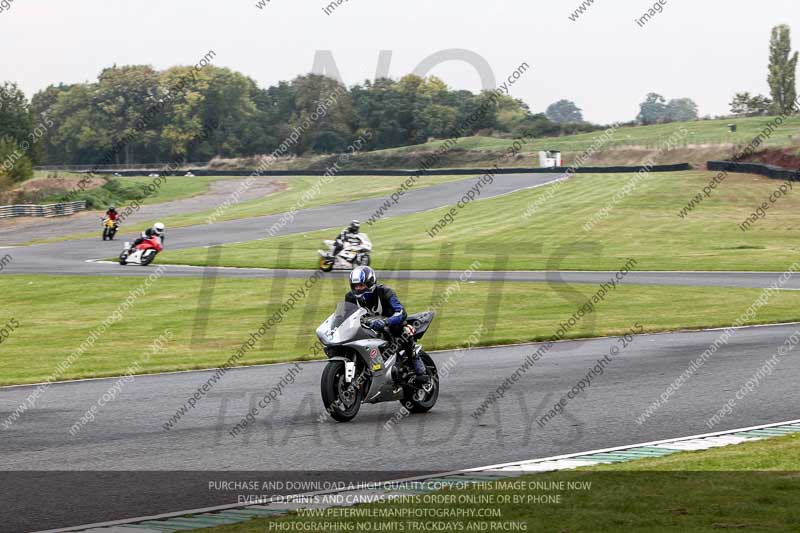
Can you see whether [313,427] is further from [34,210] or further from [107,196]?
[107,196]

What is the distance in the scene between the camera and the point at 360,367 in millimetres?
12055

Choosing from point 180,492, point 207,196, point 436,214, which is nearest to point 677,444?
point 180,492

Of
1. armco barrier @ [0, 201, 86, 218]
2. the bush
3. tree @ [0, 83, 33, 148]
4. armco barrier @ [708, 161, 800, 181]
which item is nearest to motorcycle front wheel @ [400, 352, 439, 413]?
armco barrier @ [708, 161, 800, 181]

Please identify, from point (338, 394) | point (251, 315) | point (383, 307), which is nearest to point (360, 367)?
point (338, 394)

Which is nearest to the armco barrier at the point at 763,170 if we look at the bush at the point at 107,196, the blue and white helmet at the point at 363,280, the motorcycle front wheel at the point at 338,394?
the bush at the point at 107,196

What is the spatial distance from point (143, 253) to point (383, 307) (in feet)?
95.0

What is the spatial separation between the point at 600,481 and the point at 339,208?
60.7 metres

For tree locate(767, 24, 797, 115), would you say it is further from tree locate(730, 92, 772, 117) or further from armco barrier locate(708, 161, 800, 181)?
armco barrier locate(708, 161, 800, 181)

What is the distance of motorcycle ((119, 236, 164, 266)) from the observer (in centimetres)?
3962

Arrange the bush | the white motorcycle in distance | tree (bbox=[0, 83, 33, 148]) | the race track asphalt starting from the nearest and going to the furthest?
1. the race track asphalt
2. the white motorcycle in distance
3. the bush
4. tree (bbox=[0, 83, 33, 148])

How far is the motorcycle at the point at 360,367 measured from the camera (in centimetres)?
1178

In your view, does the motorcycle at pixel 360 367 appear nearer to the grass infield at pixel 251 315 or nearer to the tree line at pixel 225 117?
the grass infield at pixel 251 315

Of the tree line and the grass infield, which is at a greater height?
the tree line

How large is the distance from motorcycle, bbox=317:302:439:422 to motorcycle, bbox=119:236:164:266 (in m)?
28.7
